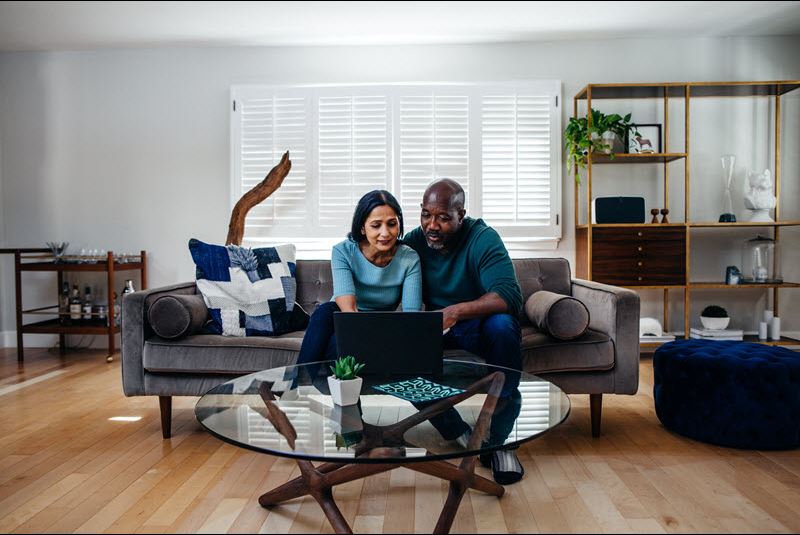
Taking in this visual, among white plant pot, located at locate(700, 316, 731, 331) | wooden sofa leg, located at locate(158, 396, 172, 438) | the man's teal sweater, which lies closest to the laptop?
the man's teal sweater

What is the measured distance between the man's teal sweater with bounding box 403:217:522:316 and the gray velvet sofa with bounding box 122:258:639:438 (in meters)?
0.25

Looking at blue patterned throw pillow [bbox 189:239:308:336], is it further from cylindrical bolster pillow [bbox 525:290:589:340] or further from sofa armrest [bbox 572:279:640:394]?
sofa armrest [bbox 572:279:640:394]

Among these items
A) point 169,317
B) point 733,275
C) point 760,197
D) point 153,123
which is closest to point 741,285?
point 733,275

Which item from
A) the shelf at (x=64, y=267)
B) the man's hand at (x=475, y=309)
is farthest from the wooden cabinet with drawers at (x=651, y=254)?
the shelf at (x=64, y=267)

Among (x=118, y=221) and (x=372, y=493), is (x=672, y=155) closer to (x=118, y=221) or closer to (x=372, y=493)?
(x=372, y=493)

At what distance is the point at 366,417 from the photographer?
4.42 ft

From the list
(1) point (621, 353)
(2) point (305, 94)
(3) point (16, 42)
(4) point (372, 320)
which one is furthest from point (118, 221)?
(1) point (621, 353)

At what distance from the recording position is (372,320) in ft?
5.37

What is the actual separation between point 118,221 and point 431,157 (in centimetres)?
225

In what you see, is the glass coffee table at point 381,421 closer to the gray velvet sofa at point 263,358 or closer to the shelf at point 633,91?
the gray velvet sofa at point 263,358

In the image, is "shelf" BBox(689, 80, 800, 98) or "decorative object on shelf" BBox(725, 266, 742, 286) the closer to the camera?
"shelf" BBox(689, 80, 800, 98)

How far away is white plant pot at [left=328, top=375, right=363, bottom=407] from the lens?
1436 mm

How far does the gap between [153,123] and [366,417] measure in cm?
353

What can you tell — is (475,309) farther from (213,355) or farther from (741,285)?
(741,285)
